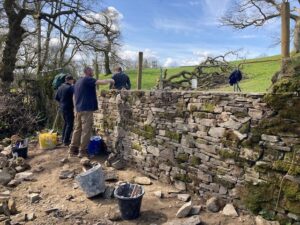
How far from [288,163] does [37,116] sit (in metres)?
9.12

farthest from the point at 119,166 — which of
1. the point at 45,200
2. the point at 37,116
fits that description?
the point at 37,116

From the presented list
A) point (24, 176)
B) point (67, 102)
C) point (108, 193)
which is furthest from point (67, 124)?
point (108, 193)

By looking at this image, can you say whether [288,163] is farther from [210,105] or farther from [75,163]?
[75,163]

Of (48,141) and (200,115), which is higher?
(200,115)

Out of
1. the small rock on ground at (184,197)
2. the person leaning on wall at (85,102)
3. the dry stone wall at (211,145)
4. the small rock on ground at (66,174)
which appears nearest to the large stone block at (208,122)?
the dry stone wall at (211,145)

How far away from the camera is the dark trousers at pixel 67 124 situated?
353 inches

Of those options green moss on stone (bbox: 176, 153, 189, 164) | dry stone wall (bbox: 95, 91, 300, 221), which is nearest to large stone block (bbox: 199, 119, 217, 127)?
dry stone wall (bbox: 95, 91, 300, 221)

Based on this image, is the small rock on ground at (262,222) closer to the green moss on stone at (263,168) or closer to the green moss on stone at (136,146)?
the green moss on stone at (263,168)

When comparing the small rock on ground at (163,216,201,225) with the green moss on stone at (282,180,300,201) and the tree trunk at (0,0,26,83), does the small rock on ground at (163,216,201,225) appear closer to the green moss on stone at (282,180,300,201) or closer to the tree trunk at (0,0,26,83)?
the green moss on stone at (282,180,300,201)

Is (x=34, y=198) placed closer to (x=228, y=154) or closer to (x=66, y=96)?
(x=66, y=96)

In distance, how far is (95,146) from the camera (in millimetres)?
8227

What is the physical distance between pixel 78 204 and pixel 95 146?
2.51 m

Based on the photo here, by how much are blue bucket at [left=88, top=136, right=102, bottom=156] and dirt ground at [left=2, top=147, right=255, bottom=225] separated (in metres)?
0.67

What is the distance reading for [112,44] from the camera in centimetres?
1689
